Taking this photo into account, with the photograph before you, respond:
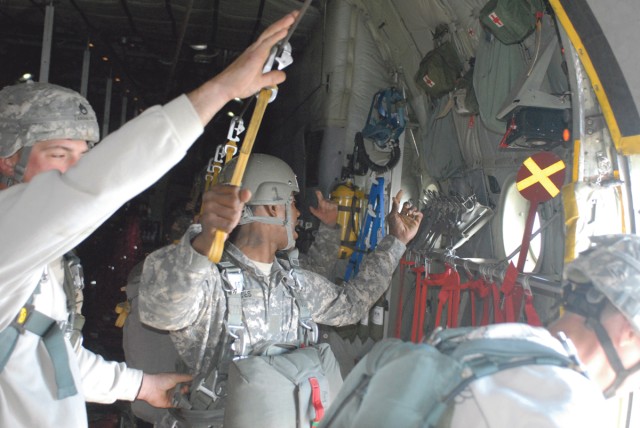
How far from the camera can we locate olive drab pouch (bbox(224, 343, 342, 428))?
2654 millimetres

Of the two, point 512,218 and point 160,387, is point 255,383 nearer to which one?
point 160,387

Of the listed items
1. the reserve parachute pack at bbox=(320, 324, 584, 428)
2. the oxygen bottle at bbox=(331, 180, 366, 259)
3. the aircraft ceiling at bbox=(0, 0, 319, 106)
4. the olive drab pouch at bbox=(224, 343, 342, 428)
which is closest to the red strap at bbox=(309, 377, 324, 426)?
the olive drab pouch at bbox=(224, 343, 342, 428)

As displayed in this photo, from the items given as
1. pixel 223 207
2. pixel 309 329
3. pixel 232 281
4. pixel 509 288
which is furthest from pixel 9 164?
pixel 509 288

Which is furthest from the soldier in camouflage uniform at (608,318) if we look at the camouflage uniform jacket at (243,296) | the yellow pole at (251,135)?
the camouflage uniform jacket at (243,296)

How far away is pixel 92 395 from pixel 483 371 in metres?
1.88

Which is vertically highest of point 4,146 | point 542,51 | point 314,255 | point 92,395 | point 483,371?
point 542,51

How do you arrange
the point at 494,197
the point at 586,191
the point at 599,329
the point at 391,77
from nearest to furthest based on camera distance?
the point at 599,329 < the point at 586,191 < the point at 494,197 < the point at 391,77

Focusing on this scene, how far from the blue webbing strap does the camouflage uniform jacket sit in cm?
179

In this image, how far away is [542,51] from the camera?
317 centimetres

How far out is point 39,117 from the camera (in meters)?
2.04

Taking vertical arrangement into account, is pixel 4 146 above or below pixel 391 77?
below

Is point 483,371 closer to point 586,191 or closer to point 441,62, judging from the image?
point 586,191

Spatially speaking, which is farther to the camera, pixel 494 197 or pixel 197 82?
pixel 197 82

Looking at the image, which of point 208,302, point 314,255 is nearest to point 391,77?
point 314,255
